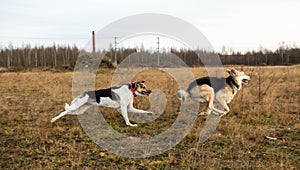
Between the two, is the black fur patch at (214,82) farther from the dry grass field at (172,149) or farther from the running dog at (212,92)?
the dry grass field at (172,149)

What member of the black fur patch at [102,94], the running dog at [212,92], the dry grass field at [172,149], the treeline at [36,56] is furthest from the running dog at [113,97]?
the treeline at [36,56]

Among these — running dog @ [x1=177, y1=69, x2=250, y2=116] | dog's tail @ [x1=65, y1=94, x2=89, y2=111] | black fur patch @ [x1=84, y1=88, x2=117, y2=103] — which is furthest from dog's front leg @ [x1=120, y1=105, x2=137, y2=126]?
running dog @ [x1=177, y1=69, x2=250, y2=116]

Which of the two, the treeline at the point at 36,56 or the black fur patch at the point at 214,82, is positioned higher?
the treeline at the point at 36,56

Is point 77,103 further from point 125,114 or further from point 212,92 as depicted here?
point 212,92

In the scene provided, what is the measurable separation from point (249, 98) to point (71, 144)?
240 inches

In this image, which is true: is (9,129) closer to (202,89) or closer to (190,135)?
(190,135)

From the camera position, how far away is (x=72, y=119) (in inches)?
260

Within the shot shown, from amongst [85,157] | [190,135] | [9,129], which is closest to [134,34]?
[190,135]

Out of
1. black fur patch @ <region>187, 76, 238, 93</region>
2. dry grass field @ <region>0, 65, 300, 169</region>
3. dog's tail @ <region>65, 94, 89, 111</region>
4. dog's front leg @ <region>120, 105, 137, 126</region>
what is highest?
black fur patch @ <region>187, 76, 238, 93</region>

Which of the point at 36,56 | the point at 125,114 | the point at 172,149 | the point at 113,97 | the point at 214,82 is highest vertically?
the point at 36,56

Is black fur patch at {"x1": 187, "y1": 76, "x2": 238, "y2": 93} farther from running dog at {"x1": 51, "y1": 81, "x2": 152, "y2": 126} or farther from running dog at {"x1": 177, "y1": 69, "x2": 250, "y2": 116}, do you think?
running dog at {"x1": 51, "y1": 81, "x2": 152, "y2": 126}

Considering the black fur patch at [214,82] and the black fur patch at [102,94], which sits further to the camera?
the black fur patch at [214,82]

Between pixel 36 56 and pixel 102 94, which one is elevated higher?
pixel 36 56

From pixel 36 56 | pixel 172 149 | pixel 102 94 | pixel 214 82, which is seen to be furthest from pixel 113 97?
pixel 36 56
